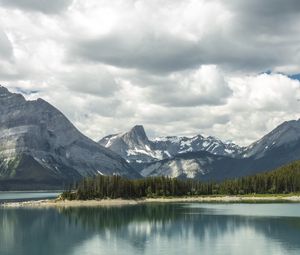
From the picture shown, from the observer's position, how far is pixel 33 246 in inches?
4633

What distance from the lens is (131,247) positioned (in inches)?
4311

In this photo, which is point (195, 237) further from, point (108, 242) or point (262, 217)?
point (262, 217)

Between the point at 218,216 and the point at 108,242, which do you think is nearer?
the point at 108,242

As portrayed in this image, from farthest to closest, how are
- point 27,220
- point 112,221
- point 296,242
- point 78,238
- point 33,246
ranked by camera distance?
point 27,220 < point 112,221 < point 78,238 < point 33,246 < point 296,242

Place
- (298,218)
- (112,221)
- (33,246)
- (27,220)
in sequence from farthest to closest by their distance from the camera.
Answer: (27,220), (112,221), (298,218), (33,246)

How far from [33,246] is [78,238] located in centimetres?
1381

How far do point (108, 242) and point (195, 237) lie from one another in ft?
72.7

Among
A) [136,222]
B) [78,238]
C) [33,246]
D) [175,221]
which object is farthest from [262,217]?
[33,246]

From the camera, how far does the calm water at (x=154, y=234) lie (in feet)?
347

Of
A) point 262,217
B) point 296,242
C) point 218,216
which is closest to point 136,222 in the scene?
point 218,216

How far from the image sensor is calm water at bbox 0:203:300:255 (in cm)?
10581

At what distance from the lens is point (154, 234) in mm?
132375

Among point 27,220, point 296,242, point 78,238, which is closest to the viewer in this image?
point 296,242

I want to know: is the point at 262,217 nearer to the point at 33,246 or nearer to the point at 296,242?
the point at 296,242
